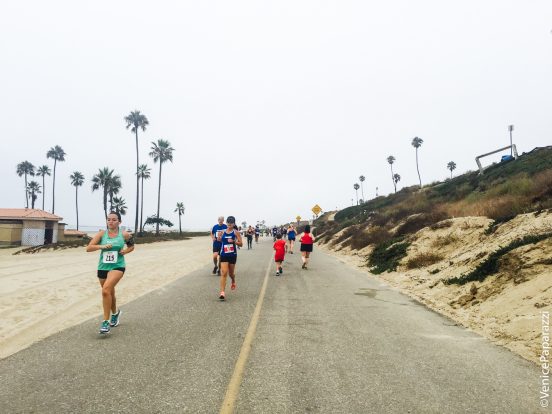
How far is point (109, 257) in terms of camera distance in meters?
6.57

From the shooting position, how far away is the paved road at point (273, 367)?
12.4 feet

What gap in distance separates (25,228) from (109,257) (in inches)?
2043

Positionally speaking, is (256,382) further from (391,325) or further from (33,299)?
(33,299)

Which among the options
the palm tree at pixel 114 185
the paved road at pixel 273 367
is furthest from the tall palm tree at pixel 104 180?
the paved road at pixel 273 367

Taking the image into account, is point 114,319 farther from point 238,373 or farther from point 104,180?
point 104,180

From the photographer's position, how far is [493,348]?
18.9 feet

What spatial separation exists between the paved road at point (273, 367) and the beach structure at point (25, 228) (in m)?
50.1

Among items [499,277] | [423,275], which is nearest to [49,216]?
[423,275]

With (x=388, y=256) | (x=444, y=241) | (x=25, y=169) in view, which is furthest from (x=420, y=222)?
(x=25, y=169)

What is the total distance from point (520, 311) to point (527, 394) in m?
3.49

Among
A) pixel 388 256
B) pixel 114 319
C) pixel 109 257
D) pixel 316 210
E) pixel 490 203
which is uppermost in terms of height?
pixel 316 210

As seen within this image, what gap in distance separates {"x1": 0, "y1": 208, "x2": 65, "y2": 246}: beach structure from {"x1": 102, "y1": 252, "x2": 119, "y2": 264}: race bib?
5122 cm

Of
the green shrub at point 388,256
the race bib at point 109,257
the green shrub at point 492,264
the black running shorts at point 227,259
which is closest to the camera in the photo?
the race bib at point 109,257

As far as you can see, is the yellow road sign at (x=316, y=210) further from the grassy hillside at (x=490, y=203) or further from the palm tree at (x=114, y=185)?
the palm tree at (x=114, y=185)
